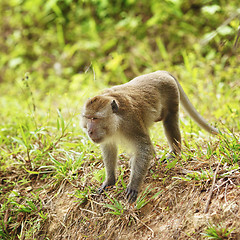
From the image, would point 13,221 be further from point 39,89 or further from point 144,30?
point 144,30

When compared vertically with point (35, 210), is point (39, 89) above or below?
below

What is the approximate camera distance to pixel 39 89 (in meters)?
9.36

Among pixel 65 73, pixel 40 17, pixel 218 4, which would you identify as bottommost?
pixel 65 73

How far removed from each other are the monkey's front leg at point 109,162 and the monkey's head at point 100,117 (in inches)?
15.9

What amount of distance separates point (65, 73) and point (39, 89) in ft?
3.33

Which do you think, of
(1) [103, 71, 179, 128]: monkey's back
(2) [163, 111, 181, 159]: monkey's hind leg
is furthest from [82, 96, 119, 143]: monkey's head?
(2) [163, 111, 181, 159]: monkey's hind leg

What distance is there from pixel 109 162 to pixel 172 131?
1008mm


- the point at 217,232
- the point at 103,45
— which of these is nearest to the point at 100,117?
the point at 217,232

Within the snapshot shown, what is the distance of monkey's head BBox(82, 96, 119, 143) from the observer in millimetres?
3537

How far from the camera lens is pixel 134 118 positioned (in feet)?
12.3

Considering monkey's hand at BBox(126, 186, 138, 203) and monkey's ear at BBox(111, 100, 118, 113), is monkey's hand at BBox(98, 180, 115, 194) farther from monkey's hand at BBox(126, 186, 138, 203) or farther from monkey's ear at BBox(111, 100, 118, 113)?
monkey's ear at BBox(111, 100, 118, 113)

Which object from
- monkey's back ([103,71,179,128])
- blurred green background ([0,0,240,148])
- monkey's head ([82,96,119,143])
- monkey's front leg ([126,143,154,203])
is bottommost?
blurred green background ([0,0,240,148])

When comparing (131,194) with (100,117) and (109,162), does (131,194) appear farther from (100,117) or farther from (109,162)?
(100,117)

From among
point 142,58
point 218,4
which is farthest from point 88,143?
point 218,4
